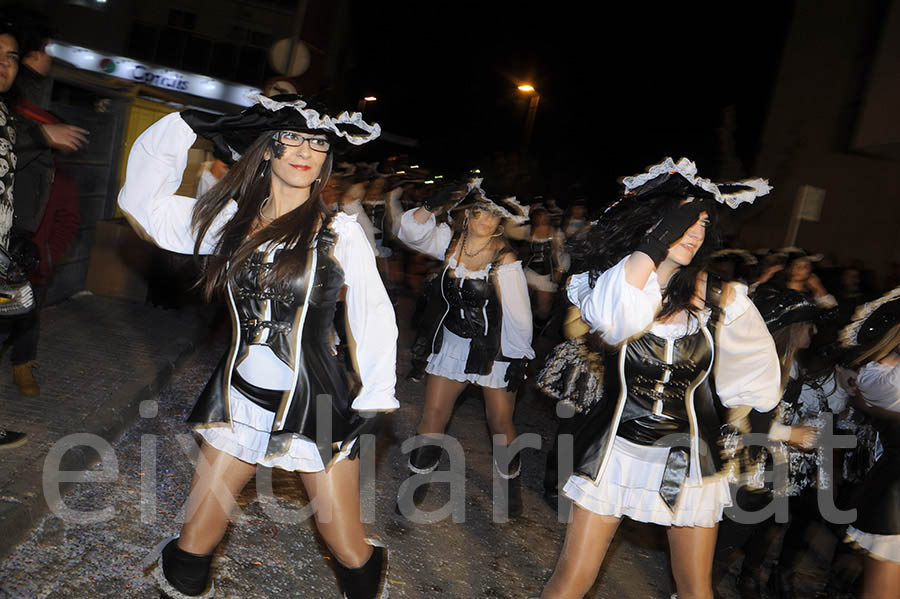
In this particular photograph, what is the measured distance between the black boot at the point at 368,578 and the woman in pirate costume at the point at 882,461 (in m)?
2.04

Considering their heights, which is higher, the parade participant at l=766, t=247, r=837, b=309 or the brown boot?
the parade participant at l=766, t=247, r=837, b=309

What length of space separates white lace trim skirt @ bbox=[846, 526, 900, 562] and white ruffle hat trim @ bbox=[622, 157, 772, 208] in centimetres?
152

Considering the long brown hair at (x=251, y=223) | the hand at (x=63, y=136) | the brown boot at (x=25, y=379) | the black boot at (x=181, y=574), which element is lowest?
the brown boot at (x=25, y=379)

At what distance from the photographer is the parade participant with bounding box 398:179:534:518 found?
16.7 ft

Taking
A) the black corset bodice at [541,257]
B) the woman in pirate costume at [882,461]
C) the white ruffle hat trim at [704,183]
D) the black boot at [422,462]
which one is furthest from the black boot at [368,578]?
the black corset bodice at [541,257]

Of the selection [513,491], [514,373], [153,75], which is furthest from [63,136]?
[153,75]

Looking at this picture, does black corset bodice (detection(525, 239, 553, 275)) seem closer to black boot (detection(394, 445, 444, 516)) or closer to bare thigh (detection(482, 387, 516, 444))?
bare thigh (detection(482, 387, 516, 444))

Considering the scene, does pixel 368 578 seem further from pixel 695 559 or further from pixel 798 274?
pixel 798 274

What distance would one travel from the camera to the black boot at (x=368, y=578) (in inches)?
110

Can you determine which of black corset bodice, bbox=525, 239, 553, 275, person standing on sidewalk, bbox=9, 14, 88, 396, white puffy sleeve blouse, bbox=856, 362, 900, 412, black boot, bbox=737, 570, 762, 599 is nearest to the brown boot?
person standing on sidewalk, bbox=9, 14, 88, 396

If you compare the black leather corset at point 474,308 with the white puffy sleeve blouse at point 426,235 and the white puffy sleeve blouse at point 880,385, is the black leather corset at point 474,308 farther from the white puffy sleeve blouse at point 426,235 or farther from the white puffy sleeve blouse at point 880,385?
the white puffy sleeve blouse at point 880,385

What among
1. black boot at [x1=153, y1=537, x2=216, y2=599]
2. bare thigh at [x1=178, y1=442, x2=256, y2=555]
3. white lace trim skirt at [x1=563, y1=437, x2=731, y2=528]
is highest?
white lace trim skirt at [x1=563, y1=437, x2=731, y2=528]

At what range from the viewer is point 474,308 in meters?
5.18

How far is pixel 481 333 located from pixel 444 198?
1123mm
